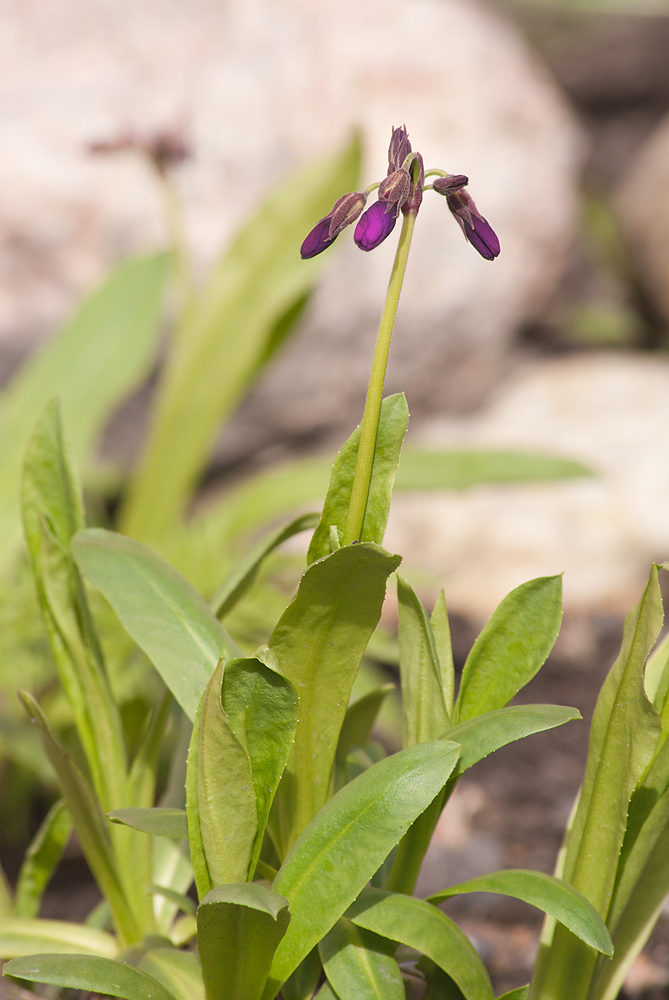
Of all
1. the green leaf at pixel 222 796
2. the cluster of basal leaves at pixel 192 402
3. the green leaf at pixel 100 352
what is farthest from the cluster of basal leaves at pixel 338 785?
the green leaf at pixel 100 352

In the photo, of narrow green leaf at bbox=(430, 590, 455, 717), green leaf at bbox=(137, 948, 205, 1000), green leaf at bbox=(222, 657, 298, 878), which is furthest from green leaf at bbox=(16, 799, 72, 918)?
narrow green leaf at bbox=(430, 590, 455, 717)

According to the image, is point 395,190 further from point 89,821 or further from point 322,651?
point 89,821

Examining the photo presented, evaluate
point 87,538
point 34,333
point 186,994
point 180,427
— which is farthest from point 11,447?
point 186,994

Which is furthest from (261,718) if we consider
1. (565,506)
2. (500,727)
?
(565,506)

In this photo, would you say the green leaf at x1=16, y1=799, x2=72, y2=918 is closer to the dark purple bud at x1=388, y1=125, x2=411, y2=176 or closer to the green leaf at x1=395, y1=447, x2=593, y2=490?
the dark purple bud at x1=388, y1=125, x2=411, y2=176

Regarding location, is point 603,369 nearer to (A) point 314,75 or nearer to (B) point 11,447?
(A) point 314,75
